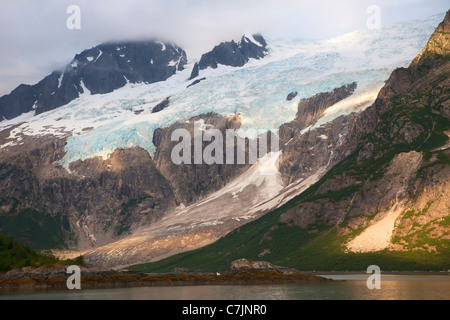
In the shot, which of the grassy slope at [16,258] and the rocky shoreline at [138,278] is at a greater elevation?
the grassy slope at [16,258]

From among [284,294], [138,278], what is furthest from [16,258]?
[284,294]

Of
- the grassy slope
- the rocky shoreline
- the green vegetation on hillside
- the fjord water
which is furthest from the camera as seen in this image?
the grassy slope

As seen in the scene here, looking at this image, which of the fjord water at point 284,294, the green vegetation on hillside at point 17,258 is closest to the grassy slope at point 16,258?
the green vegetation on hillside at point 17,258

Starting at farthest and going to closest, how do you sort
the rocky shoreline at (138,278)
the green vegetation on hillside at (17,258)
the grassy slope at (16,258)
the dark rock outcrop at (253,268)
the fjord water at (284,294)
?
1. the dark rock outcrop at (253,268)
2. the grassy slope at (16,258)
3. the green vegetation on hillside at (17,258)
4. the rocky shoreline at (138,278)
5. the fjord water at (284,294)

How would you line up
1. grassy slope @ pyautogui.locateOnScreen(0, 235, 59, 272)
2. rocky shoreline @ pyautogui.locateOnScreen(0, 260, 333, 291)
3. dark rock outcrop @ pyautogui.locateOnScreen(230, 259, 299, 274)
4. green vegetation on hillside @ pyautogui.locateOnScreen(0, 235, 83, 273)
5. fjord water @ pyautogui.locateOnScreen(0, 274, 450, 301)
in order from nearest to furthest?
fjord water @ pyautogui.locateOnScreen(0, 274, 450, 301) → rocky shoreline @ pyautogui.locateOnScreen(0, 260, 333, 291) → green vegetation on hillside @ pyautogui.locateOnScreen(0, 235, 83, 273) → grassy slope @ pyautogui.locateOnScreen(0, 235, 59, 272) → dark rock outcrop @ pyautogui.locateOnScreen(230, 259, 299, 274)

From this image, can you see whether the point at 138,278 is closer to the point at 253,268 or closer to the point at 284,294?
the point at 253,268

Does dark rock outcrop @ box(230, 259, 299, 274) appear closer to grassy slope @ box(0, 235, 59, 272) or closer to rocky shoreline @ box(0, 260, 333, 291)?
rocky shoreline @ box(0, 260, 333, 291)

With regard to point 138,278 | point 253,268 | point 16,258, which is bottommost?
point 138,278

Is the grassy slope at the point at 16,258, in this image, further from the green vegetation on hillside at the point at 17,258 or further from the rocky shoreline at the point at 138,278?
the rocky shoreline at the point at 138,278

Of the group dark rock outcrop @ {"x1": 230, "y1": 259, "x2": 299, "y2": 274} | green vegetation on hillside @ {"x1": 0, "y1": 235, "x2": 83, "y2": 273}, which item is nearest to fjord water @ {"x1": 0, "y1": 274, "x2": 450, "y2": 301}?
green vegetation on hillside @ {"x1": 0, "y1": 235, "x2": 83, "y2": 273}

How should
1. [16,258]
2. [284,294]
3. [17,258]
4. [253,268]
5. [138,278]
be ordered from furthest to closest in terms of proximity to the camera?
1. [138,278]
2. [253,268]
3. [17,258]
4. [16,258]
5. [284,294]
